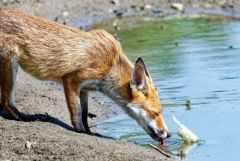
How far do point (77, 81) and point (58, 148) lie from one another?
1921 mm

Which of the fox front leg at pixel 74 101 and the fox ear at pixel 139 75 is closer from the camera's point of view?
the fox ear at pixel 139 75

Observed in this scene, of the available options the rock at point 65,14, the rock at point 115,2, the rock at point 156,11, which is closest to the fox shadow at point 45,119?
the rock at point 65,14

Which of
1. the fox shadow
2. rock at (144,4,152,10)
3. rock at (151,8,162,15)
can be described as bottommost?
rock at (151,8,162,15)

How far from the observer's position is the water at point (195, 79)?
10797 mm

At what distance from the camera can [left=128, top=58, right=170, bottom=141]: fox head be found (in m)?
10.5

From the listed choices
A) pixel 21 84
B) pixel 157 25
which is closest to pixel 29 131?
pixel 21 84

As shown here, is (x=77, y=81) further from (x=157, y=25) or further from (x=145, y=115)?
(x=157, y=25)

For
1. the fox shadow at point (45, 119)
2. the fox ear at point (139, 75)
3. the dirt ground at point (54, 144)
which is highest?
the fox ear at point (139, 75)

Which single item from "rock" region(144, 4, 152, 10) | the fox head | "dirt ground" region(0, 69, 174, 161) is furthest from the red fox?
"rock" region(144, 4, 152, 10)

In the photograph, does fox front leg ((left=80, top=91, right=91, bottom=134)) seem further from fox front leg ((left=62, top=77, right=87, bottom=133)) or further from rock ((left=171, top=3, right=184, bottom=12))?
rock ((left=171, top=3, right=184, bottom=12))

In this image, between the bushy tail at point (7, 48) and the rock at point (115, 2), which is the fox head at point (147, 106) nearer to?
the bushy tail at point (7, 48)

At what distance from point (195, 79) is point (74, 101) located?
14.4ft

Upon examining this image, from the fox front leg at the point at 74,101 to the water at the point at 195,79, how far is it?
0.83m

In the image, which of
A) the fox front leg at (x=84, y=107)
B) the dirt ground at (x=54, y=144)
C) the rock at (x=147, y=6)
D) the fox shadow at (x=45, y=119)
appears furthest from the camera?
the rock at (x=147, y=6)
